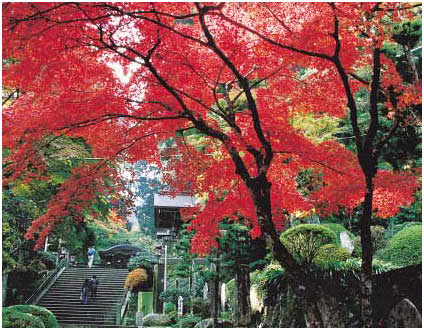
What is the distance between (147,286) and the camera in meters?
18.9

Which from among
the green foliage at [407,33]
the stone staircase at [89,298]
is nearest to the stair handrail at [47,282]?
the stone staircase at [89,298]

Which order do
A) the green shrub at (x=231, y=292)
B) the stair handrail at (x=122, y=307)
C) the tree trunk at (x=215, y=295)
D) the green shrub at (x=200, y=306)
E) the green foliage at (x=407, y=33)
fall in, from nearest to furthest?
the tree trunk at (x=215, y=295), the green foliage at (x=407, y=33), the green shrub at (x=231, y=292), the green shrub at (x=200, y=306), the stair handrail at (x=122, y=307)

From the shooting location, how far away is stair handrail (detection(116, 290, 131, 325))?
15.6 meters

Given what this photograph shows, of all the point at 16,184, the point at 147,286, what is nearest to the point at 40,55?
the point at 16,184

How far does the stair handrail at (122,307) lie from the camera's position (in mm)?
15648

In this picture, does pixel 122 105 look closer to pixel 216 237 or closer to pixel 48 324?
pixel 216 237

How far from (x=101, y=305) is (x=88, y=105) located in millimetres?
11479

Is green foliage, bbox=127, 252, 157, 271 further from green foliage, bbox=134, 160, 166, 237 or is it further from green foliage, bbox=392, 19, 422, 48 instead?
green foliage, bbox=392, 19, 422, 48

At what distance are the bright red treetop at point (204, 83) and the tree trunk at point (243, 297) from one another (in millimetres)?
817

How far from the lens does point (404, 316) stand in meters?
6.29

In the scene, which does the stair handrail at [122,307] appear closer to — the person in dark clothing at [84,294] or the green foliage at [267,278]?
the person in dark clothing at [84,294]

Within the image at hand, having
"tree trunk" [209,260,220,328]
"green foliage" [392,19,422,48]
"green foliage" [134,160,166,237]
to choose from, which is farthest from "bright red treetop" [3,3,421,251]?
"green foliage" [134,160,166,237]

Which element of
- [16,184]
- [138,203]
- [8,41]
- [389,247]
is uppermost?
[138,203]

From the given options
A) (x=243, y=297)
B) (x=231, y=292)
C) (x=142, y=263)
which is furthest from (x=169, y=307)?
(x=243, y=297)
